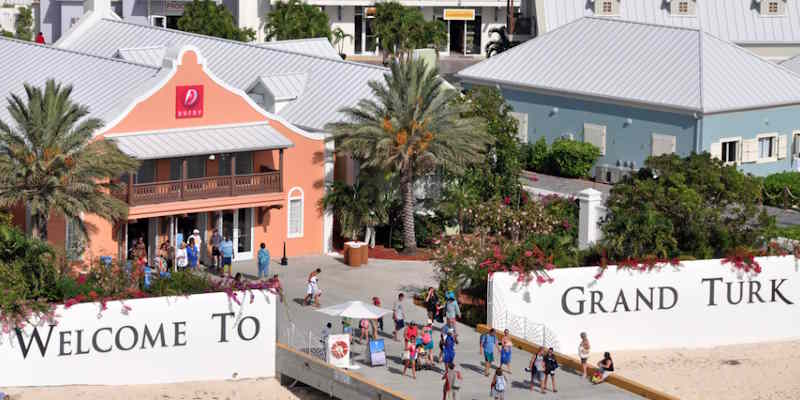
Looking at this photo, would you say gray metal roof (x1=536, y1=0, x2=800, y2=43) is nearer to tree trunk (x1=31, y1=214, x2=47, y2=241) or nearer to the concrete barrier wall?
tree trunk (x1=31, y1=214, x2=47, y2=241)

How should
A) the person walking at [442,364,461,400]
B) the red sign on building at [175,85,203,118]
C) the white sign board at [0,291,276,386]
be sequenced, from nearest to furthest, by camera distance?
the person walking at [442,364,461,400] < the white sign board at [0,291,276,386] < the red sign on building at [175,85,203,118]

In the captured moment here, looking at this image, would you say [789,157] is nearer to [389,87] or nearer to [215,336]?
[389,87]

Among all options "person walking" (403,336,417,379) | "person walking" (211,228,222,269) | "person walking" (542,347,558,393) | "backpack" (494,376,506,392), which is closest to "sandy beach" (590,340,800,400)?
"person walking" (542,347,558,393)

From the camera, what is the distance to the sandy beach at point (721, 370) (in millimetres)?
53875

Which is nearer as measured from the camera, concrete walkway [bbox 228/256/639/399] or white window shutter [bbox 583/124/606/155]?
concrete walkway [bbox 228/256/639/399]

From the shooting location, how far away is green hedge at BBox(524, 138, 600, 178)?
77.8 meters

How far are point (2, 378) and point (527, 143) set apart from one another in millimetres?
35891

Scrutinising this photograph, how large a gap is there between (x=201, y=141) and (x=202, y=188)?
1545mm

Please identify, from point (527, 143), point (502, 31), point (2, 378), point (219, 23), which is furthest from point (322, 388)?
point (502, 31)

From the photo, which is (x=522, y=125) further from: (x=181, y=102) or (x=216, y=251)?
(x=216, y=251)

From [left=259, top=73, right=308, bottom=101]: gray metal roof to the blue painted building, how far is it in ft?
45.3

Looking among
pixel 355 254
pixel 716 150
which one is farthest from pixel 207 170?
pixel 716 150

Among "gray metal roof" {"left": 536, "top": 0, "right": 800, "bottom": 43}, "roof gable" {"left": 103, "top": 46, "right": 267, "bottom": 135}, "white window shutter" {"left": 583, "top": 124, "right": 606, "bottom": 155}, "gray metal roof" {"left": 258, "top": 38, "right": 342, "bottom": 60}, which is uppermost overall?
"gray metal roof" {"left": 536, "top": 0, "right": 800, "bottom": 43}

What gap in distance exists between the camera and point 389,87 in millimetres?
Result: 65062
